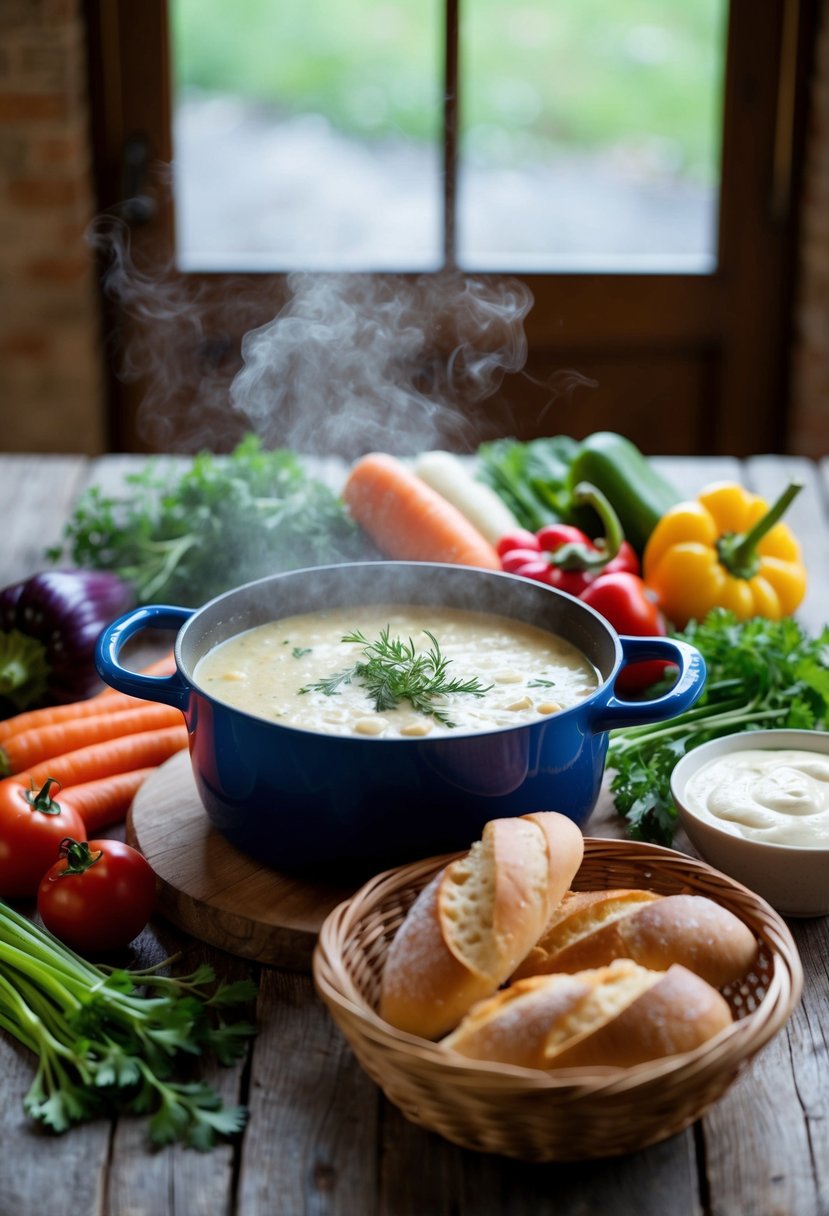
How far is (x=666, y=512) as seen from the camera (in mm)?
3096

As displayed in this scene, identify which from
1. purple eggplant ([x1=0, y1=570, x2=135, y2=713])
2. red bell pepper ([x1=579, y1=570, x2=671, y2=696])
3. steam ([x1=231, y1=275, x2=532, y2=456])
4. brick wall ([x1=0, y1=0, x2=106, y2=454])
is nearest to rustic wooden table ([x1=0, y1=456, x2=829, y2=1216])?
purple eggplant ([x1=0, y1=570, x2=135, y2=713])

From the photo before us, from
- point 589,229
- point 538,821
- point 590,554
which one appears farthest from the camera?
point 589,229

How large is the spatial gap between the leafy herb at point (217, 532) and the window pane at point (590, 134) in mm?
2520

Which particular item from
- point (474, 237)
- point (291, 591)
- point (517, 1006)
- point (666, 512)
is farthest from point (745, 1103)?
point (474, 237)

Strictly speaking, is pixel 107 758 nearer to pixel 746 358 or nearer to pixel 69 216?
pixel 69 216

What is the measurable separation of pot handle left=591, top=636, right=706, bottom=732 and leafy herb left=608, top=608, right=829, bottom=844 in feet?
0.65

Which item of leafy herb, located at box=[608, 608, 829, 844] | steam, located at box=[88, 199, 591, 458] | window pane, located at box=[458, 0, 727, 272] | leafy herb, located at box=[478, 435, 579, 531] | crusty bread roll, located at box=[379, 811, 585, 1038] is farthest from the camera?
steam, located at box=[88, 199, 591, 458]

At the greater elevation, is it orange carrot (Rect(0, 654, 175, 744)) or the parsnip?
the parsnip

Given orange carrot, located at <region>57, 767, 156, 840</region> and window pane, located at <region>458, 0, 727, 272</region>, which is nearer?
orange carrot, located at <region>57, 767, 156, 840</region>

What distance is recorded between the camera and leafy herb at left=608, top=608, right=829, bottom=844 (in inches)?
79.3

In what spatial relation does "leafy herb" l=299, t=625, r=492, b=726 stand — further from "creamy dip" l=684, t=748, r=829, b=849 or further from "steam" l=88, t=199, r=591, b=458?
"steam" l=88, t=199, r=591, b=458

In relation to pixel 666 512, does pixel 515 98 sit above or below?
above

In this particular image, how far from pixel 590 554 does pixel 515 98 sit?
2963mm

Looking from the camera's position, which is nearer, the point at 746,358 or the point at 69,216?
the point at 69,216
